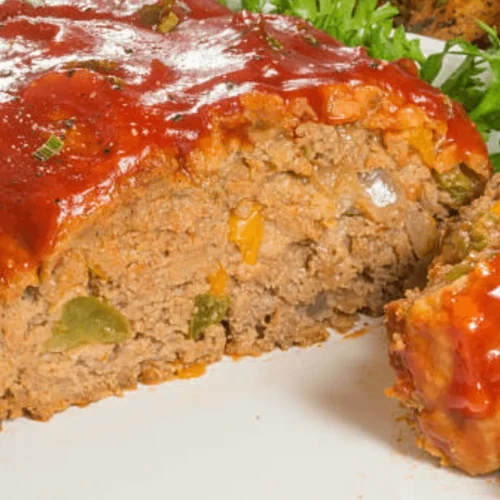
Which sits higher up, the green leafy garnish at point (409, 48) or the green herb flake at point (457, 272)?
the green herb flake at point (457, 272)

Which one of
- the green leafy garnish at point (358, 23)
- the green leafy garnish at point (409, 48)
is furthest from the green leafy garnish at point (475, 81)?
the green leafy garnish at point (358, 23)

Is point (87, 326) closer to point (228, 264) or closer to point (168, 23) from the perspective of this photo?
point (228, 264)

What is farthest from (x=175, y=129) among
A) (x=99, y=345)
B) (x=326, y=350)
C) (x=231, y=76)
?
(x=326, y=350)

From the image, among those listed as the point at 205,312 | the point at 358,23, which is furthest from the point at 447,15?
the point at 205,312

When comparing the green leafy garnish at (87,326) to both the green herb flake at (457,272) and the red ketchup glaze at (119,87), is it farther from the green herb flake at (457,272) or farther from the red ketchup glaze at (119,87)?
the green herb flake at (457,272)

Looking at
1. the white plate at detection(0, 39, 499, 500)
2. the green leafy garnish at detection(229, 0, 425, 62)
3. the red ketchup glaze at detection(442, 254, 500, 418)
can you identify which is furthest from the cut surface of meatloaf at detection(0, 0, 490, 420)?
the red ketchup glaze at detection(442, 254, 500, 418)

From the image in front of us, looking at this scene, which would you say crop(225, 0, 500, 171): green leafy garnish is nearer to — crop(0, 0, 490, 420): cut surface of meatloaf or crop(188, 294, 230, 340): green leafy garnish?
crop(0, 0, 490, 420): cut surface of meatloaf

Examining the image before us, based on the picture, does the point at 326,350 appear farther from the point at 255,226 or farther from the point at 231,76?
the point at 231,76
